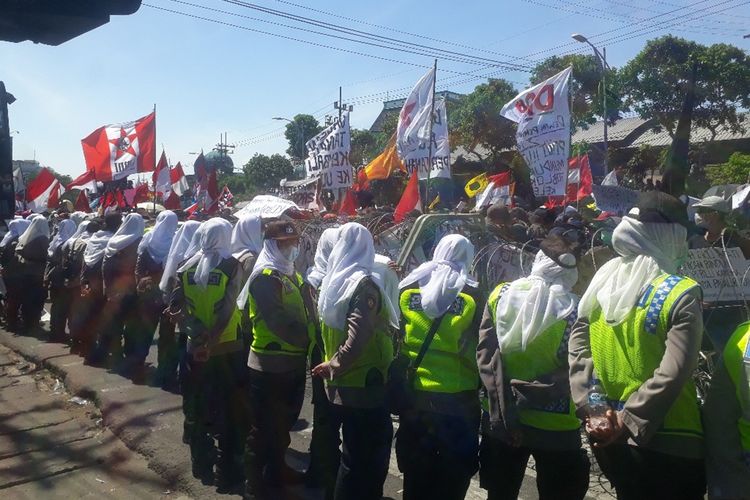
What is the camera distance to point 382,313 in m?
3.75

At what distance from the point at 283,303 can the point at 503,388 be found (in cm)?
153

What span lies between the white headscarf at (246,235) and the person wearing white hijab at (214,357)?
0.18 metres

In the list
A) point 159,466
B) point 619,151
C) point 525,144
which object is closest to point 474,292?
point 159,466

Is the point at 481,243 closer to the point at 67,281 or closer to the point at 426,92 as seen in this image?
the point at 426,92

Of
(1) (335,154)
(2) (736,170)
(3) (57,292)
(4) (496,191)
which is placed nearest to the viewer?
(3) (57,292)

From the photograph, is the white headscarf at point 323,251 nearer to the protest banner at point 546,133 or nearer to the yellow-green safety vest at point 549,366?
the yellow-green safety vest at point 549,366

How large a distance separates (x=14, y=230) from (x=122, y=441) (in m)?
6.13

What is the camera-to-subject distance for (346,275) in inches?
146

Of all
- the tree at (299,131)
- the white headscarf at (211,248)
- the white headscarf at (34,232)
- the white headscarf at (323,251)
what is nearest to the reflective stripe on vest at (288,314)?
the white headscarf at (323,251)

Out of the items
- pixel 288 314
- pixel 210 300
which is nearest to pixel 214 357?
pixel 210 300

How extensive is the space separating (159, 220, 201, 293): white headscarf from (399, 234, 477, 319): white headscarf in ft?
8.96

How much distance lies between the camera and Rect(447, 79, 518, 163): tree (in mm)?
23609

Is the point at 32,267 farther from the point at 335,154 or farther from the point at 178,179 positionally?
→ the point at 178,179

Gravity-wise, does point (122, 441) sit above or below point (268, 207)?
below
